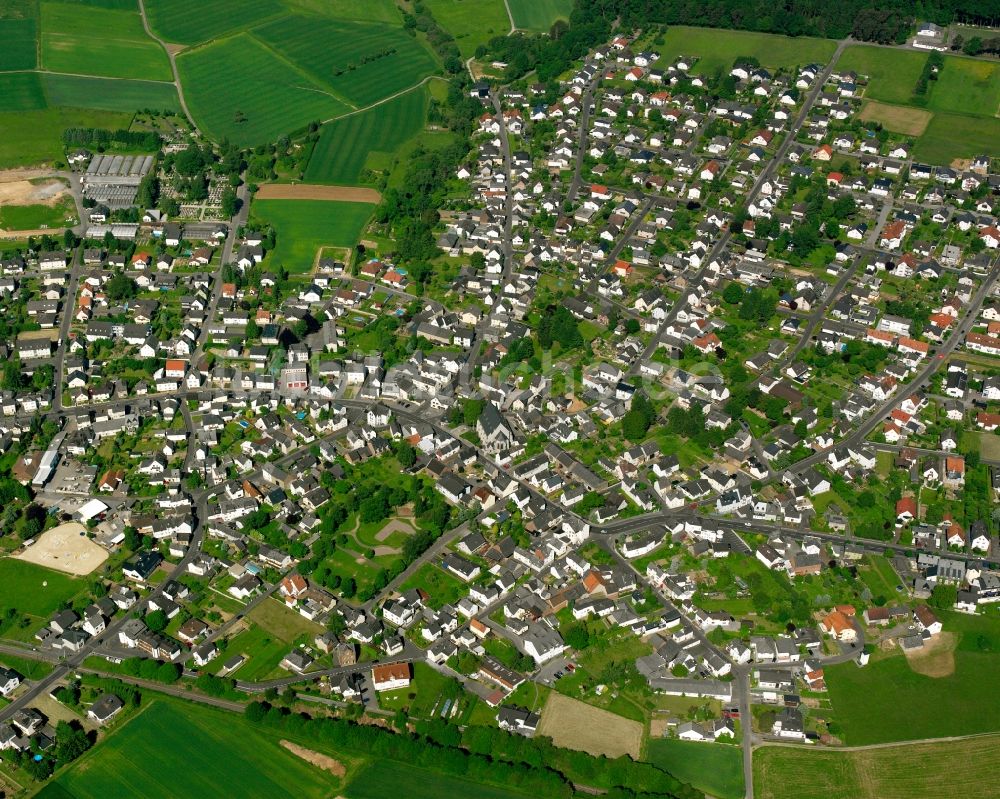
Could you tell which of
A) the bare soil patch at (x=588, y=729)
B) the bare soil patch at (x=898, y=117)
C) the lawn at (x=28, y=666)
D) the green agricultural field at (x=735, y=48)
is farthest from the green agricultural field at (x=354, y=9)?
the bare soil patch at (x=588, y=729)

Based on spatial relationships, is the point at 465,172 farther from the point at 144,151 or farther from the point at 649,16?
the point at 649,16

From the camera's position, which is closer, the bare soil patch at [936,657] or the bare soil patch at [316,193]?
the bare soil patch at [936,657]

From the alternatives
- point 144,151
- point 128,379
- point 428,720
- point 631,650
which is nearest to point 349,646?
point 428,720

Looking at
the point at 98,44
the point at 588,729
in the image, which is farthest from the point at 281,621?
the point at 98,44

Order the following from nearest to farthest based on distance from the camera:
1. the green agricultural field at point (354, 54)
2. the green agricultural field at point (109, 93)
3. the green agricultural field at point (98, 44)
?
the green agricultural field at point (109, 93), the green agricultural field at point (98, 44), the green agricultural field at point (354, 54)

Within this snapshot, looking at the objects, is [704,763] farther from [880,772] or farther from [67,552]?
[67,552]

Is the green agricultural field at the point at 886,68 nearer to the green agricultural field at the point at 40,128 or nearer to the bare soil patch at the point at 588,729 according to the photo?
the green agricultural field at the point at 40,128
